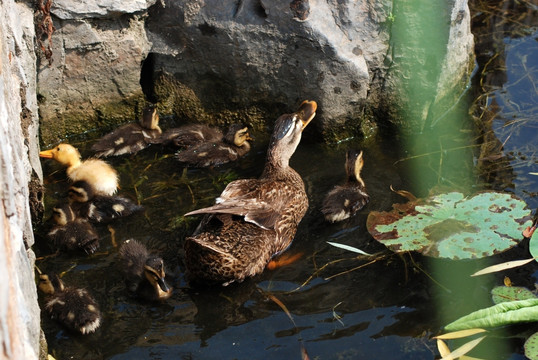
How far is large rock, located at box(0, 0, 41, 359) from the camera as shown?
2.50 meters

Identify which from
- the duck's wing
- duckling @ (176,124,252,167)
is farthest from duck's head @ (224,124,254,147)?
the duck's wing

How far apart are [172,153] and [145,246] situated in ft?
3.77

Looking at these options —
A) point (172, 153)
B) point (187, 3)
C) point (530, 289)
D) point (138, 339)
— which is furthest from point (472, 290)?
point (187, 3)

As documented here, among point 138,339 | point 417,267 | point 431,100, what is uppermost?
point 431,100

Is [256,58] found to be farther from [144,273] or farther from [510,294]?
[510,294]

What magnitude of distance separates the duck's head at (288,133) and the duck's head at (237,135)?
0.34m

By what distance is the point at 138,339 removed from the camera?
3.85 metres

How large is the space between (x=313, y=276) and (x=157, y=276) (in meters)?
0.84

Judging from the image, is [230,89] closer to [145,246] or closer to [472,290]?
[145,246]

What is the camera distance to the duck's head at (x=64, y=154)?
205 inches

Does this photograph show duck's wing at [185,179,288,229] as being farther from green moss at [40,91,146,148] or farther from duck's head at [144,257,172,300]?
green moss at [40,91,146,148]

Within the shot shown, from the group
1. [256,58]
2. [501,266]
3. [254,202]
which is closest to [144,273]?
[254,202]

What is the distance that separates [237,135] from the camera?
535 cm

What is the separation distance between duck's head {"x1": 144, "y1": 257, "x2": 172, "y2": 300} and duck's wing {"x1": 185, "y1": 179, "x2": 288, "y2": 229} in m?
0.38
